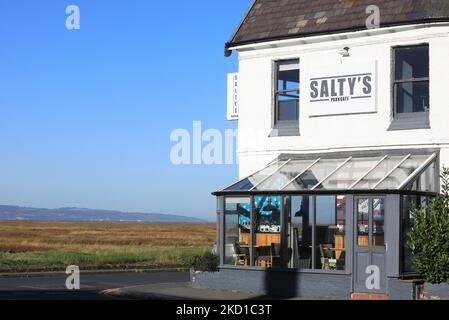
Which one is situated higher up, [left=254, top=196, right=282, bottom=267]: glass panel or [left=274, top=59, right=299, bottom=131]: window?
[left=274, top=59, right=299, bottom=131]: window

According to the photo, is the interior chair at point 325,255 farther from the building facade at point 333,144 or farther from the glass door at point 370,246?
the glass door at point 370,246

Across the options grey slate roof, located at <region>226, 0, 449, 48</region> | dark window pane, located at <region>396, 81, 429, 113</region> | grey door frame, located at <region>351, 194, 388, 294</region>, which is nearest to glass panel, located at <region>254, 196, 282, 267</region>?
grey door frame, located at <region>351, 194, 388, 294</region>

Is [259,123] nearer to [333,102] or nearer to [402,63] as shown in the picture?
[333,102]

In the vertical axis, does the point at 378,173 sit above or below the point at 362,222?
above

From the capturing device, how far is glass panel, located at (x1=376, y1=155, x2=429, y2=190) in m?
23.2

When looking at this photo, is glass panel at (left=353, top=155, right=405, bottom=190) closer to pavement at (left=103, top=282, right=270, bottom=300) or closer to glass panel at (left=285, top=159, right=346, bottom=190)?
glass panel at (left=285, top=159, right=346, bottom=190)

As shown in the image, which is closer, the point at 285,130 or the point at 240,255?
the point at 240,255

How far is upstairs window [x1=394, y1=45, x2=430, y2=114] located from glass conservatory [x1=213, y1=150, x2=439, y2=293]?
1.46 meters

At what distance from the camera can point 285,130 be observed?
91.4ft

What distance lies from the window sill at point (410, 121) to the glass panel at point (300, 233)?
138 inches

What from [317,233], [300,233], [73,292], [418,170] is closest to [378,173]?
[418,170]

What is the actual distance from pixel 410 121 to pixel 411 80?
1.17 metres

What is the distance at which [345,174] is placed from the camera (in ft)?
81.3

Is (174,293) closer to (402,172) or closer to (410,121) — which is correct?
(402,172)
